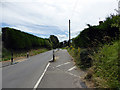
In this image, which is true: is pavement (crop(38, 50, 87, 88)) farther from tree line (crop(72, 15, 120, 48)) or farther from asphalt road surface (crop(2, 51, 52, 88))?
tree line (crop(72, 15, 120, 48))

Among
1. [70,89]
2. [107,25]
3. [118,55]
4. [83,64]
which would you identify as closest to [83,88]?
[70,89]

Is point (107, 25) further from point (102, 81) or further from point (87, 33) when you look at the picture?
point (102, 81)

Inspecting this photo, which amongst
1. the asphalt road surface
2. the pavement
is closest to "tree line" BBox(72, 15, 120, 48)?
A: the pavement

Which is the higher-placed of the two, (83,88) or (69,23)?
(69,23)

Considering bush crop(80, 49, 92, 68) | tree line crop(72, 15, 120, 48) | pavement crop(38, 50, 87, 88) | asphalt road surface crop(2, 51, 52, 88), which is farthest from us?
bush crop(80, 49, 92, 68)

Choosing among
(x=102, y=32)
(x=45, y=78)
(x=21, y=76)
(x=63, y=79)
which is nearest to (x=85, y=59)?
(x=102, y=32)

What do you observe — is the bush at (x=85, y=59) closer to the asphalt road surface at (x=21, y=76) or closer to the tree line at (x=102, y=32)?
the tree line at (x=102, y=32)

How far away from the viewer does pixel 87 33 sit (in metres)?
6.13

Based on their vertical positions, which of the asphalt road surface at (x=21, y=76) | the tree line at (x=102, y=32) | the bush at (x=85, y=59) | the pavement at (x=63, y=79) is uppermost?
the tree line at (x=102, y=32)

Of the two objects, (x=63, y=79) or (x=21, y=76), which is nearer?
(x=63, y=79)

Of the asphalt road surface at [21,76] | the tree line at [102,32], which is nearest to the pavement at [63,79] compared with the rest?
the asphalt road surface at [21,76]

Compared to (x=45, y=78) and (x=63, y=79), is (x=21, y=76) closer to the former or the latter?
(x=45, y=78)

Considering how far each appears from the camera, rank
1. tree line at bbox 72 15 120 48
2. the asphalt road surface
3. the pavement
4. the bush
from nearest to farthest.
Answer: the pavement < the asphalt road surface < tree line at bbox 72 15 120 48 < the bush

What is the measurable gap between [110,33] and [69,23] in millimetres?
20056
